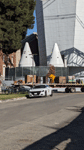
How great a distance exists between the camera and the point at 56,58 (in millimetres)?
75438

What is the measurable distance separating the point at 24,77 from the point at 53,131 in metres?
56.1

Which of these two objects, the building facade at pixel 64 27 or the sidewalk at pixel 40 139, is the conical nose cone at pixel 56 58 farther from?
the sidewalk at pixel 40 139

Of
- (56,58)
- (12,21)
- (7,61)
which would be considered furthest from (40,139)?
(56,58)

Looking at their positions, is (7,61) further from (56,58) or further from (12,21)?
(12,21)

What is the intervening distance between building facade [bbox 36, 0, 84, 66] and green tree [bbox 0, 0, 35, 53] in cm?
4515

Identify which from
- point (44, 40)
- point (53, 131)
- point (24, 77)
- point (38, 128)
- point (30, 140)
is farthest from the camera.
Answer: point (44, 40)

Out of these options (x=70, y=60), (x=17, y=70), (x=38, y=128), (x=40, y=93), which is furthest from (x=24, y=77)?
(x=38, y=128)

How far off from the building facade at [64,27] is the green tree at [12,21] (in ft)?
148

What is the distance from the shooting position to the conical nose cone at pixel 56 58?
74.8 metres

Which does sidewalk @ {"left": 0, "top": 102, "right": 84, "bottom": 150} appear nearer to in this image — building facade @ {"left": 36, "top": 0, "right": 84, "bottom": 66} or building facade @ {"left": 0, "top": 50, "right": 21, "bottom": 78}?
building facade @ {"left": 0, "top": 50, "right": 21, "bottom": 78}

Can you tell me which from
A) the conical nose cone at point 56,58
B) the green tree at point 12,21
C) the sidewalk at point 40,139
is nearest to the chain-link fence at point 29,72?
the conical nose cone at point 56,58

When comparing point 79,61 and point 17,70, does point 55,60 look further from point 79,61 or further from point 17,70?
point 17,70

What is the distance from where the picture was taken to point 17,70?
65125 mm

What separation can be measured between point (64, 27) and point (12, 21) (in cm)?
4799
